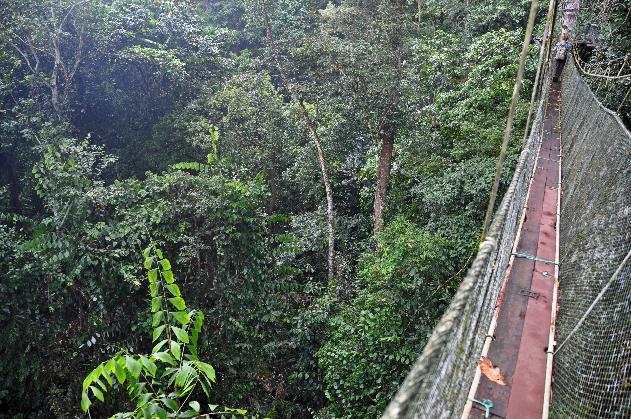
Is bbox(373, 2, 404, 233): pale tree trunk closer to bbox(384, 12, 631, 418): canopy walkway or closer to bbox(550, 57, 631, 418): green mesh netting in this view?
bbox(550, 57, 631, 418): green mesh netting

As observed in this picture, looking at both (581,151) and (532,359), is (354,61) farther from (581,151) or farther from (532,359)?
(532,359)

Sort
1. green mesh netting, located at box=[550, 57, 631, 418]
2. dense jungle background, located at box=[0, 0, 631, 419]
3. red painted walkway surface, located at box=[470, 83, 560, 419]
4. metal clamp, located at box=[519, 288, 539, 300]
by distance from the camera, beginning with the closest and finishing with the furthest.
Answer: green mesh netting, located at box=[550, 57, 631, 418] → red painted walkway surface, located at box=[470, 83, 560, 419] → metal clamp, located at box=[519, 288, 539, 300] → dense jungle background, located at box=[0, 0, 631, 419]

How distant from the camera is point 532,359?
208cm

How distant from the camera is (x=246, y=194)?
6.25 m

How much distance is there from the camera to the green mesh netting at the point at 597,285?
171cm

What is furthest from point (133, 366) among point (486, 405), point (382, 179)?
point (382, 179)

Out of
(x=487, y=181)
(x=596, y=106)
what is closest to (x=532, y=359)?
(x=596, y=106)

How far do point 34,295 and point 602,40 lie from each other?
8.81 metres

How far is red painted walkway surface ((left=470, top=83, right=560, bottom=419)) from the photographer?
1849 millimetres

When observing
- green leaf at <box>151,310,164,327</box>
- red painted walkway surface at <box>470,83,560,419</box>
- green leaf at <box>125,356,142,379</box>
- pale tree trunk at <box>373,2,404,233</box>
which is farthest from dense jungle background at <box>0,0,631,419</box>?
green leaf at <box>125,356,142,379</box>

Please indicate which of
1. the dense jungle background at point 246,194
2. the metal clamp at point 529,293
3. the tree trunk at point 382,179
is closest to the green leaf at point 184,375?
the metal clamp at point 529,293

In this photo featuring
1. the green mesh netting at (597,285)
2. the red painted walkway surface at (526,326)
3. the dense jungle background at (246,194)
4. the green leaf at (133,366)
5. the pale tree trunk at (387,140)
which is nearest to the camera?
the green leaf at (133,366)

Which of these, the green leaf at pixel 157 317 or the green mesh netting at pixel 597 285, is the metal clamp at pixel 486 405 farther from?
the green leaf at pixel 157 317

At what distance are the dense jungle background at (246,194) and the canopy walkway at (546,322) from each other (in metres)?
1.64
